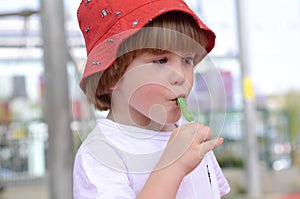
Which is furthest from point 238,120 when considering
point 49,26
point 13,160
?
point 49,26

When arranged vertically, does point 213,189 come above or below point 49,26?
below

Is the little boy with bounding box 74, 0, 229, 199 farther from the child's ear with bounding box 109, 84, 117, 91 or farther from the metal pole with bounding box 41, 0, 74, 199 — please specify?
the metal pole with bounding box 41, 0, 74, 199

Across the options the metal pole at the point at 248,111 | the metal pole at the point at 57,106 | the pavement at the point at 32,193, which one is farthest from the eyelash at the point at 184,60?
the pavement at the point at 32,193

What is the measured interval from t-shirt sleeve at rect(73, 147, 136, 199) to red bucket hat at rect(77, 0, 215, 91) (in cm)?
11

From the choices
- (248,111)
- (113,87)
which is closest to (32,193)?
(248,111)

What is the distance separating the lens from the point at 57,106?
7.72 feet

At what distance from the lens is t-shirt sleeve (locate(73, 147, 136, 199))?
0.71 meters

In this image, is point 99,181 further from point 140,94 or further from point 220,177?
point 220,177

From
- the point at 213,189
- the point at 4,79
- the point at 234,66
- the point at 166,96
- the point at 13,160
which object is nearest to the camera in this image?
the point at 166,96

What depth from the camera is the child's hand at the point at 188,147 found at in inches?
Answer: 26.7

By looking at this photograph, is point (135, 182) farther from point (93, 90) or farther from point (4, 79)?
point (4, 79)

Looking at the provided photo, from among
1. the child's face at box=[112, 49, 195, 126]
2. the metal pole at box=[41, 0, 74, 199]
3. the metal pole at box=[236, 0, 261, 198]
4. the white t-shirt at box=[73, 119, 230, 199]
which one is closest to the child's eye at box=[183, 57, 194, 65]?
the child's face at box=[112, 49, 195, 126]

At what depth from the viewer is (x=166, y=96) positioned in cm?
71

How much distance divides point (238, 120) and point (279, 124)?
87cm
